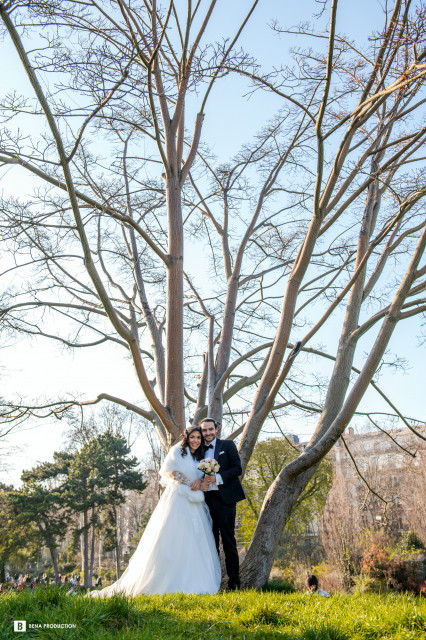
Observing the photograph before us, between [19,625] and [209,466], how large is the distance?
280 centimetres

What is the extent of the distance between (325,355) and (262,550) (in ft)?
12.5

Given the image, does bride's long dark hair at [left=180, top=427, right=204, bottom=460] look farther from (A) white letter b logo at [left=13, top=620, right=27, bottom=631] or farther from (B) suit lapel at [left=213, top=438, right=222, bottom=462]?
(A) white letter b logo at [left=13, top=620, right=27, bottom=631]

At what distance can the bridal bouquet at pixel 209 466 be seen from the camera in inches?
216

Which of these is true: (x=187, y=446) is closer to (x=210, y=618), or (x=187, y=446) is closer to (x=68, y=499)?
(x=210, y=618)

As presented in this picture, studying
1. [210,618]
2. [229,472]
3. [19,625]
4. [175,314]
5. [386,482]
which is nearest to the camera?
[19,625]

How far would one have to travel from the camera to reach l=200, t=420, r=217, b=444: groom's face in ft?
19.3

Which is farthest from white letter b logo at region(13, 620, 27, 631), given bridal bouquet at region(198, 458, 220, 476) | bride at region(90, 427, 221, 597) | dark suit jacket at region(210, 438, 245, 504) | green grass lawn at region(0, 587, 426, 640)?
dark suit jacket at region(210, 438, 245, 504)

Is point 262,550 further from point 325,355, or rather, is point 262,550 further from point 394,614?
point 325,355

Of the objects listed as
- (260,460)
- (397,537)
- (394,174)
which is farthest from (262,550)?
(397,537)

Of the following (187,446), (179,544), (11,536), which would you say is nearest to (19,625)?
(179,544)

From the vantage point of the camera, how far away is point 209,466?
548 centimetres

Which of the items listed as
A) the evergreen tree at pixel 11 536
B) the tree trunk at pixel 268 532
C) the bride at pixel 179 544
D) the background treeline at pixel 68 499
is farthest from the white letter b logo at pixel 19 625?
the evergreen tree at pixel 11 536

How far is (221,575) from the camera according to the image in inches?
218

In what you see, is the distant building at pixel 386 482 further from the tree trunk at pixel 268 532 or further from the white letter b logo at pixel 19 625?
the white letter b logo at pixel 19 625
